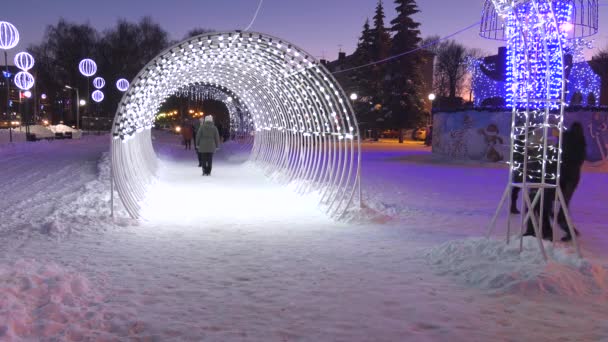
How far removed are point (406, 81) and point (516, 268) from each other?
3408cm

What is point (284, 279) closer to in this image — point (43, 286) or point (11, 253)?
point (43, 286)

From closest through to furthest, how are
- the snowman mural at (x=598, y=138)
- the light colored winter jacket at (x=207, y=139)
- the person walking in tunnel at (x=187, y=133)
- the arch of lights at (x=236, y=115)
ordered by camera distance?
the light colored winter jacket at (x=207, y=139) → the snowman mural at (x=598, y=138) → the person walking in tunnel at (x=187, y=133) → the arch of lights at (x=236, y=115)

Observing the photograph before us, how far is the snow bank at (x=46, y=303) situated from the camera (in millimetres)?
3703

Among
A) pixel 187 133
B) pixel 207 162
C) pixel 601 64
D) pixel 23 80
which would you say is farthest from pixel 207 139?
pixel 601 64

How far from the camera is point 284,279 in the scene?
16.6 feet

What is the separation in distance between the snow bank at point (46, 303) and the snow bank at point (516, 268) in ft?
10.5

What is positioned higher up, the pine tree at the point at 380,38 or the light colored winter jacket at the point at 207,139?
the pine tree at the point at 380,38

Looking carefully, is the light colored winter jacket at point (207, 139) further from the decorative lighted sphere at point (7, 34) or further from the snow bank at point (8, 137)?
the snow bank at point (8, 137)

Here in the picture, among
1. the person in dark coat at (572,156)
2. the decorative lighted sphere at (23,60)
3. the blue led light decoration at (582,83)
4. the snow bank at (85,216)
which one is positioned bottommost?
the snow bank at (85,216)

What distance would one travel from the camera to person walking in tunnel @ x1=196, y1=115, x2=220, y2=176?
47.1ft

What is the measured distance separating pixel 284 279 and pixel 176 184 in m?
8.11

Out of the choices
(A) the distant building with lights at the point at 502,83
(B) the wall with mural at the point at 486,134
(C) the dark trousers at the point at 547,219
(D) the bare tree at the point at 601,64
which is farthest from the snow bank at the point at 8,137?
(D) the bare tree at the point at 601,64

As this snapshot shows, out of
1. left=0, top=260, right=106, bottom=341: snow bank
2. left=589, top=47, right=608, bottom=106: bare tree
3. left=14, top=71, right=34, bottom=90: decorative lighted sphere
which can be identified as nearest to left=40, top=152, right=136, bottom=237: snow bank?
left=0, top=260, right=106, bottom=341: snow bank

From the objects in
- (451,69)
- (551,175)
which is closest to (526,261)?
(551,175)
